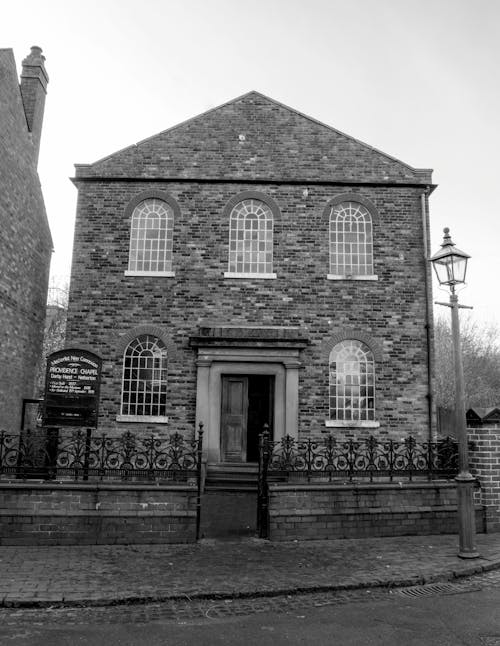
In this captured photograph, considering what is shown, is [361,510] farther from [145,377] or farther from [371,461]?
[145,377]

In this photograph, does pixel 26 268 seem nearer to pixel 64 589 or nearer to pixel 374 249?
pixel 374 249

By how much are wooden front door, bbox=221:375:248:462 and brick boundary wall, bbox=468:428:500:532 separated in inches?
233

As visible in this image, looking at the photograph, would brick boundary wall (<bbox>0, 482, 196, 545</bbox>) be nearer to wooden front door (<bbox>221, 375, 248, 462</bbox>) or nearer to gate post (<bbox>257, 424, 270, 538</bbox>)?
gate post (<bbox>257, 424, 270, 538</bbox>)

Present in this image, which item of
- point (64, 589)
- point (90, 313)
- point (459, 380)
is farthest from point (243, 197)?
point (64, 589)

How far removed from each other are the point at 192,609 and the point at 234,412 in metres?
8.25

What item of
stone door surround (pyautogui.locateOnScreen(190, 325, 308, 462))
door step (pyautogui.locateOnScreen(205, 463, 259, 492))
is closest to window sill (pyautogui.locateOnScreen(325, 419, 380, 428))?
stone door surround (pyautogui.locateOnScreen(190, 325, 308, 462))

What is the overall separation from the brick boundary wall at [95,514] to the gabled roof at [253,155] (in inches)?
353

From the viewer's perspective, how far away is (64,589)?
6.08 meters

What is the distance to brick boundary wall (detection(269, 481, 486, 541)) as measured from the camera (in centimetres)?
859

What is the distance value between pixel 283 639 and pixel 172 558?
9.41ft

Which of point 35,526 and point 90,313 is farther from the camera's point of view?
point 90,313

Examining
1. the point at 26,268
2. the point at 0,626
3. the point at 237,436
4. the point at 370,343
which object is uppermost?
the point at 26,268

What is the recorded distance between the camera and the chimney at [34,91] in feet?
55.2

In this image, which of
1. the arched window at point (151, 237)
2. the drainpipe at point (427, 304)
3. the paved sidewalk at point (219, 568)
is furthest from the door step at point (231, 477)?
the arched window at point (151, 237)
